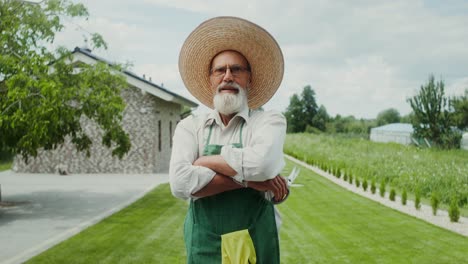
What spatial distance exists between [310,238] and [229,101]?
17.4ft

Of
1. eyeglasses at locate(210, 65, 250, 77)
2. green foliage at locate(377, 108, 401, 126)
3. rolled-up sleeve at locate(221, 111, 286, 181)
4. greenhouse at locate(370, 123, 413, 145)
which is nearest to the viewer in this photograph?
rolled-up sleeve at locate(221, 111, 286, 181)

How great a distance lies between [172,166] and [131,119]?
1641cm

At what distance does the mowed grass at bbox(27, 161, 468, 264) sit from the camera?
6195mm

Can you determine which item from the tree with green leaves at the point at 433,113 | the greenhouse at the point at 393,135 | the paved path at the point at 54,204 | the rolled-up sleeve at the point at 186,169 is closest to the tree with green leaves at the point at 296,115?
the greenhouse at the point at 393,135

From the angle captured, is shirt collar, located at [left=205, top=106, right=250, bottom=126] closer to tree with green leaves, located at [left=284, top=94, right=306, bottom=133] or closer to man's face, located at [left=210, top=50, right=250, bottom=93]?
man's face, located at [left=210, top=50, right=250, bottom=93]

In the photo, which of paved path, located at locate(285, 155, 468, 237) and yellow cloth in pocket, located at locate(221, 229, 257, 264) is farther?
paved path, located at locate(285, 155, 468, 237)

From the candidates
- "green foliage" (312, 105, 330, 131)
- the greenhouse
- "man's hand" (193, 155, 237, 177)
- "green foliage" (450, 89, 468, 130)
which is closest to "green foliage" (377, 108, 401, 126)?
"green foliage" (312, 105, 330, 131)

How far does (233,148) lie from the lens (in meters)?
2.21

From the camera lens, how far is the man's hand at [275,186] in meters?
2.23

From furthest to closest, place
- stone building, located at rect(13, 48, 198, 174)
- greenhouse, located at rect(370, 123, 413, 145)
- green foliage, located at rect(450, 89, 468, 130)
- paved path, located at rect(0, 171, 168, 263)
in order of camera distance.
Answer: greenhouse, located at rect(370, 123, 413, 145) < green foliage, located at rect(450, 89, 468, 130) < stone building, located at rect(13, 48, 198, 174) < paved path, located at rect(0, 171, 168, 263)

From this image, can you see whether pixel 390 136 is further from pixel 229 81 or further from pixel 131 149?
pixel 229 81

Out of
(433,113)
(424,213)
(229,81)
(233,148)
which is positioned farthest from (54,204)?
(433,113)

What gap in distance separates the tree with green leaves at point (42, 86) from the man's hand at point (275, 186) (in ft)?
20.9

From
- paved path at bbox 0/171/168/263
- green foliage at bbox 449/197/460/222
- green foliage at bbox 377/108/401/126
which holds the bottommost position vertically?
paved path at bbox 0/171/168/263
